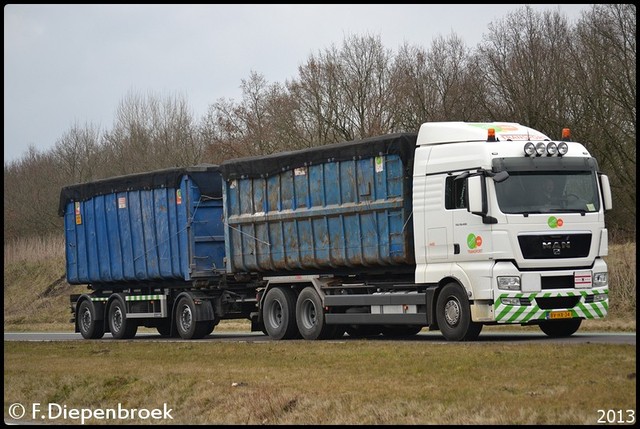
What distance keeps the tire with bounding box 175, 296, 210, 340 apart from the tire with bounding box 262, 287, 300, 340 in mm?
2306

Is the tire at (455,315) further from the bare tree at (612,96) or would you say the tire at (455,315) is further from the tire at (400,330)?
the bare tree at (612,96)

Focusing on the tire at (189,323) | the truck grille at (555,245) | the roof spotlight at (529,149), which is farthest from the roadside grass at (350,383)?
the tire at (189,323)

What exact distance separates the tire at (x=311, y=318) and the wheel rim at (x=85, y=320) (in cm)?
831

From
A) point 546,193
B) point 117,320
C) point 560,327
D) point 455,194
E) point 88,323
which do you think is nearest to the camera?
point 546,193

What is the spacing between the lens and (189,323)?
27297 mm

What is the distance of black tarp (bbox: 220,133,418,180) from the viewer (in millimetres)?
21812

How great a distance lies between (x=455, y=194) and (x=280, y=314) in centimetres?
582

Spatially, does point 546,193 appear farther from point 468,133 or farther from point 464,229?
point 468,133

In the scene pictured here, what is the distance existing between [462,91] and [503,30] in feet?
8.72

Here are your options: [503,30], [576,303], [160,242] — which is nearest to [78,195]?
[160,242]

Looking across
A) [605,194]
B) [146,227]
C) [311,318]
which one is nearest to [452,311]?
[605,194]

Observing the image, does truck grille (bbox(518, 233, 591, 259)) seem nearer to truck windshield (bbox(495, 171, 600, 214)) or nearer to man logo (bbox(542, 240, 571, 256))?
man logo (bbox(542, 240, 571, 256))

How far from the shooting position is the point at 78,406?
1622cm

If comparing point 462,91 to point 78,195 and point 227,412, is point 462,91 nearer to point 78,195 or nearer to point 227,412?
point 78,195
